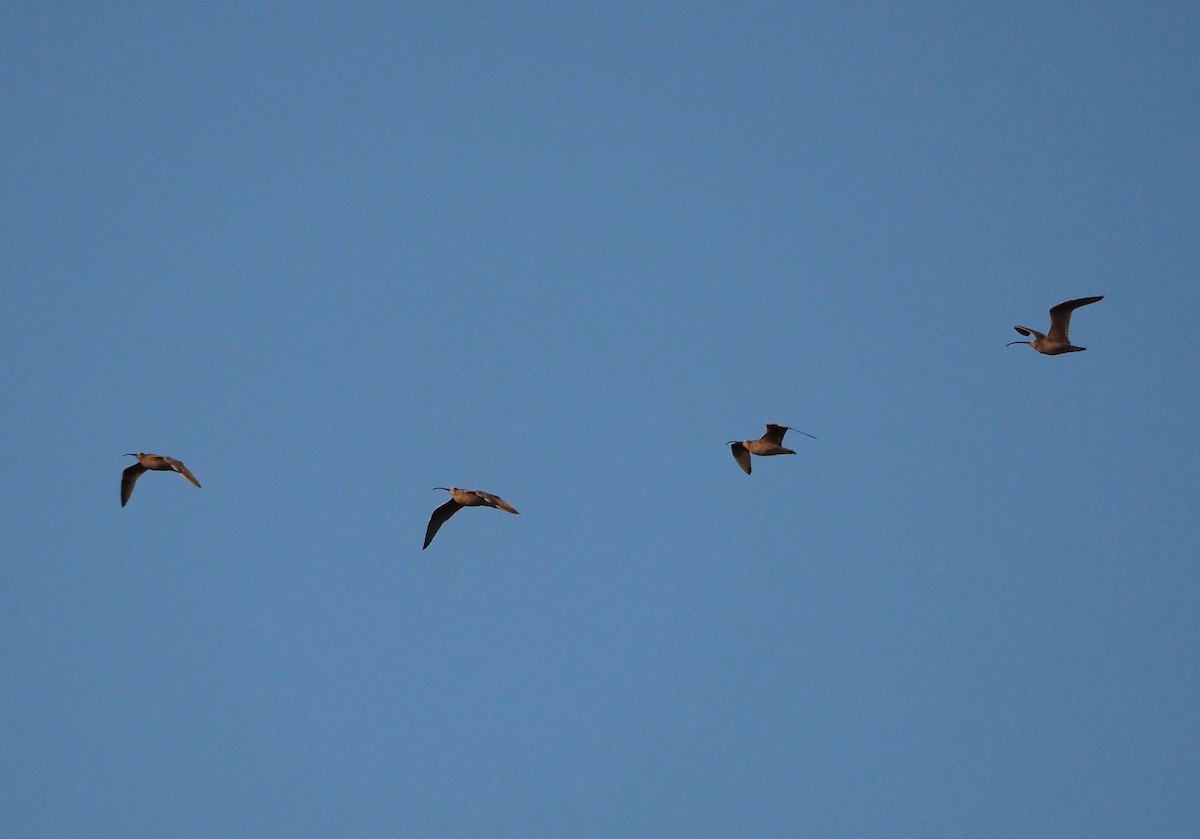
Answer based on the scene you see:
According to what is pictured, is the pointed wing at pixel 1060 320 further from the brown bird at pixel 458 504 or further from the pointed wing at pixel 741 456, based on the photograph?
the brown bird at pixel 458 504

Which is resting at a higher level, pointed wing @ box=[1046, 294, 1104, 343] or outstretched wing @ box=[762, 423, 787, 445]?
pointed wing @ box=[1046, 294, 1104, 343]

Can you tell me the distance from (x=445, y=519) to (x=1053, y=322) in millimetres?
20561

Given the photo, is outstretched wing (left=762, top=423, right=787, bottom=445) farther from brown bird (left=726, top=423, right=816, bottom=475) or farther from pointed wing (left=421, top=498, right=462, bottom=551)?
pointed wing (left=421, top=498, right=462, bottom=551)

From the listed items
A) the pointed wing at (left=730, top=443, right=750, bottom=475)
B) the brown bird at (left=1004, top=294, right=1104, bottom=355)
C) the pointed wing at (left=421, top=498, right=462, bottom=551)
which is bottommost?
the pointed wing at (left=421, top=498, right=462, bottom=551)

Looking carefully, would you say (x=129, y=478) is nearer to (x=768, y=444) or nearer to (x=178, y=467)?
(x=178, y=467)

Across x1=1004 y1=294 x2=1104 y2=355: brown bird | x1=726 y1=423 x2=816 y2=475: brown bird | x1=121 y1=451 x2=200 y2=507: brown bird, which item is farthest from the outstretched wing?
x1=121 y1=451 x2=200 y2=507: brown bird

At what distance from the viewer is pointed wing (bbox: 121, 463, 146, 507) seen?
44.6 meters

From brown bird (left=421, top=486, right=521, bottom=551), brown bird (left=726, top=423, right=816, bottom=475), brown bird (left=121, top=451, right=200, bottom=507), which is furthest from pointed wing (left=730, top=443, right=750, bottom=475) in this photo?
brown bird (left=121, top=451, right=200, bottom=507)

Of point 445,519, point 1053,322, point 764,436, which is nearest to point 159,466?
point 445,519

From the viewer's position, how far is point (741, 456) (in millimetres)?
44969

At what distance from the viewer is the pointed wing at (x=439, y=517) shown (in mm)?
44438

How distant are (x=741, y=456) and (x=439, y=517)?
32.3ft

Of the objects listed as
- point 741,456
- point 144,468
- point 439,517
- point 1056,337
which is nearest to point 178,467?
point 144,468

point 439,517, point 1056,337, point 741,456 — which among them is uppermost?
point 1056,337
